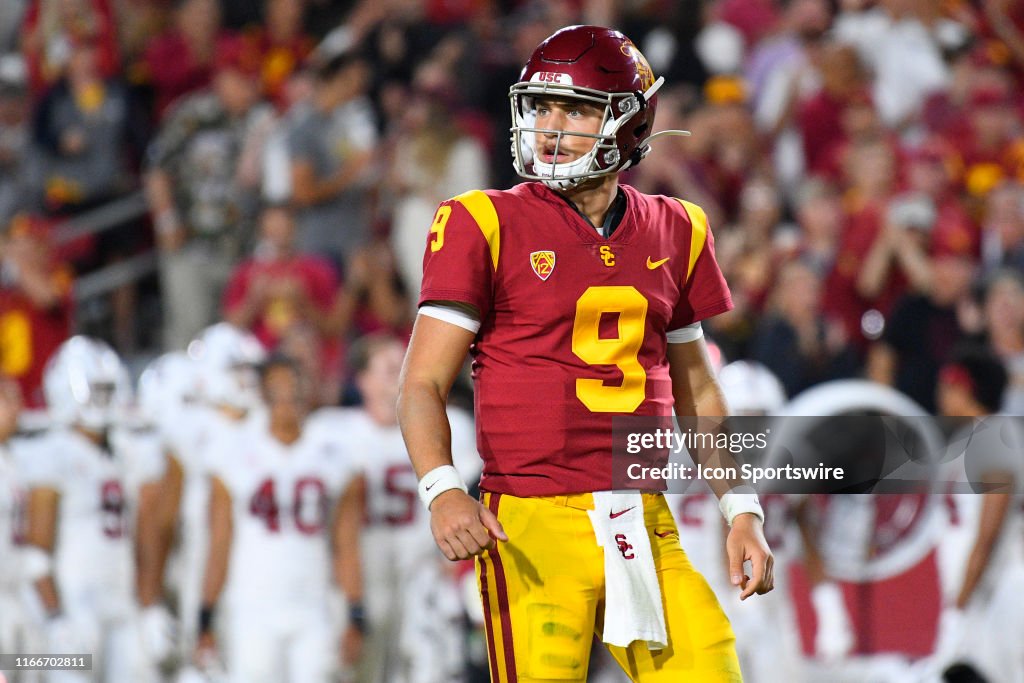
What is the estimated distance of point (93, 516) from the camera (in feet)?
21.9

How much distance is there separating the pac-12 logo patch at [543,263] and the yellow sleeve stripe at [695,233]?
0.36 metres

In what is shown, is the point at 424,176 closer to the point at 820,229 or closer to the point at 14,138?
the point at 820,229

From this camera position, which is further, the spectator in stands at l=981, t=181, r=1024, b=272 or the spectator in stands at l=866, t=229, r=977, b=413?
the spectator in stands at l=981, t=181, r=1024, b=272

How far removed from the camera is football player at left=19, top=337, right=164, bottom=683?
6500mm

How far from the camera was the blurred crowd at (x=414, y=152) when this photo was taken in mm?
7270

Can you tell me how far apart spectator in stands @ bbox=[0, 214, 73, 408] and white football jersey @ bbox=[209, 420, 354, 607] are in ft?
5.08

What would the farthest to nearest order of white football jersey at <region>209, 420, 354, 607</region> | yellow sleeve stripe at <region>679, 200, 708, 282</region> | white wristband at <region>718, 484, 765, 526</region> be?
white football jersey at <region>209, 420, 354, 607</region>, yellow sleeve stripe at <region>679, 200, 708, 282</region>, white wristband at <region>718, 484, 765, 526</region>

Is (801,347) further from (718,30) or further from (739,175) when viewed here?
(718,30)

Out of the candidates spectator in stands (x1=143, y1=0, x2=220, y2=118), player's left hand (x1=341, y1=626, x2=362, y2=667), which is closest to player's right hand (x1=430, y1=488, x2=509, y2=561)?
player's left hand (x1=341, y1=626, x2=362, y2=667)

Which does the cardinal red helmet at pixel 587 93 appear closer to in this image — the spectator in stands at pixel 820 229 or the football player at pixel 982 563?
the football player at pixel 982 563

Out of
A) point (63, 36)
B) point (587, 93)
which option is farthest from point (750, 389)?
point (63, 36)

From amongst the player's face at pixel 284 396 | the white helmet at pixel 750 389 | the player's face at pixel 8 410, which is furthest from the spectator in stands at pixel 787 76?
the player's face at pixel 8 410

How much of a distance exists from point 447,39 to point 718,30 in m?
1.55

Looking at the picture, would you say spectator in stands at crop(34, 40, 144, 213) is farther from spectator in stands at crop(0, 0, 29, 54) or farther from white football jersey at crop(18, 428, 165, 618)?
white football jersey at crop(18, 428, 165, 618)
